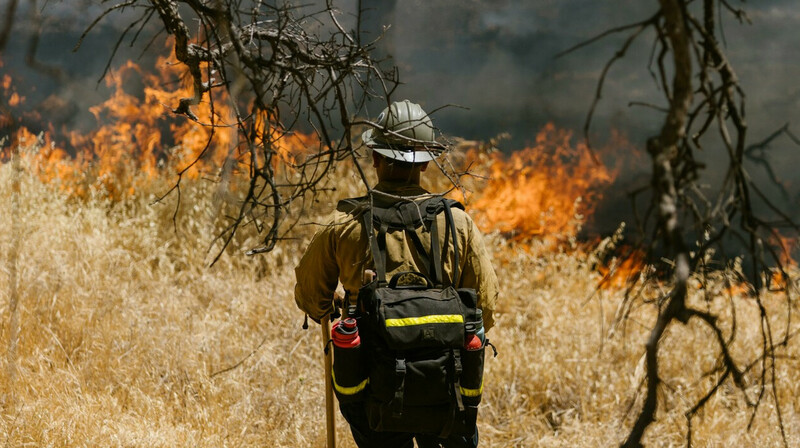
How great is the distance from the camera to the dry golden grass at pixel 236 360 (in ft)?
11.0

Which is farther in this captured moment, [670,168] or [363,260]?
[363,260]

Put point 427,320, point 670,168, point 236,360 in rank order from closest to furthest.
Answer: point 670,168 < point 427,320 < point 236,360

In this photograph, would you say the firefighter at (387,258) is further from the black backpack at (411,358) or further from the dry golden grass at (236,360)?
the dry golden grass at (236,360)

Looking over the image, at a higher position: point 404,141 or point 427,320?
point 404,141

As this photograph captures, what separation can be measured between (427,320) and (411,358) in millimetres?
152

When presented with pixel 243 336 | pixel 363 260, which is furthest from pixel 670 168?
pixel 243 336

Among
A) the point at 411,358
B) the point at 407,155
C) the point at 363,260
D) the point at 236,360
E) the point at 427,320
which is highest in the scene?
the point at 407,155

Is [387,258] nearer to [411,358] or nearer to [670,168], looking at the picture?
[411,358]

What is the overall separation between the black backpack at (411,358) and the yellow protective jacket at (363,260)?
10cm

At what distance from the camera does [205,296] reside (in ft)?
16.2

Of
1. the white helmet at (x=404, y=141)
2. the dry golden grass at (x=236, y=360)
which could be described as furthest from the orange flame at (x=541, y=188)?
the white helmet at (x=404, y=141)

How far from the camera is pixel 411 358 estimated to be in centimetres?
218

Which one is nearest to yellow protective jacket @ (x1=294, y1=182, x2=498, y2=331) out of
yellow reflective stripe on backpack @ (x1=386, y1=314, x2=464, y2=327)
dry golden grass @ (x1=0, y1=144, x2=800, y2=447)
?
Answer: yellow reflective stripe on backpack @ (x1=386, y1=314, x2=464, y2=327)

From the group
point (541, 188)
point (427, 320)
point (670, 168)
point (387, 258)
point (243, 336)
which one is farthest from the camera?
point (541, 188)
